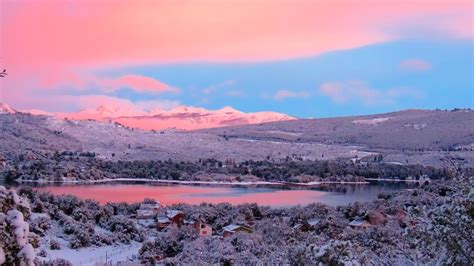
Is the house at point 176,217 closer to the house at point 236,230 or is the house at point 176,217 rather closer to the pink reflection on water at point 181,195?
the house at point 236,230

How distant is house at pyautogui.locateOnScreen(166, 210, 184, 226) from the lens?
898 inches

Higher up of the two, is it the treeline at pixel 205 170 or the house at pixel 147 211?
the treeline at pixel 205 170

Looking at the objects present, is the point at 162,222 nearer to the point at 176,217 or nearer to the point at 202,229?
the point at 176,217

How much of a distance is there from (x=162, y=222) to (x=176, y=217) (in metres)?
0.53

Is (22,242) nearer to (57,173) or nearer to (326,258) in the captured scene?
(326,258)

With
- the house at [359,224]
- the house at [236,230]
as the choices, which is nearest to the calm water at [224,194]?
the house at [359,224]

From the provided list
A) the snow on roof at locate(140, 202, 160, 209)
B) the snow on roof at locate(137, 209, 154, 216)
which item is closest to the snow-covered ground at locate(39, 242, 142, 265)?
the snow on roof at locate(137, 209, 154, 216)

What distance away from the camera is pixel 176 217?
2347 cm

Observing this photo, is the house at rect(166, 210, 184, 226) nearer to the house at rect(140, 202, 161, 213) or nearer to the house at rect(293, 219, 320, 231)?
the house at rect(140, 202, 161, 213)

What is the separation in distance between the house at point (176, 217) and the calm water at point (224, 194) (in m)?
6.93

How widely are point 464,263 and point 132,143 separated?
71.0 metres

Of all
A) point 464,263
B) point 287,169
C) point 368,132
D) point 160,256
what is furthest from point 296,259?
point 368,132

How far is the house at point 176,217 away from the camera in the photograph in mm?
22805

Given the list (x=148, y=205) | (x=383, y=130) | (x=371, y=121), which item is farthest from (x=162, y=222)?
(x=371, y=121)
